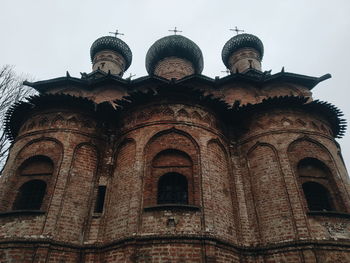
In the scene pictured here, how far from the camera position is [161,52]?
17.9m

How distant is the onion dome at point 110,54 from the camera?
1900 cm

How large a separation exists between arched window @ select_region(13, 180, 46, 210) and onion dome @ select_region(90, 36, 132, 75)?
10325 millimetres

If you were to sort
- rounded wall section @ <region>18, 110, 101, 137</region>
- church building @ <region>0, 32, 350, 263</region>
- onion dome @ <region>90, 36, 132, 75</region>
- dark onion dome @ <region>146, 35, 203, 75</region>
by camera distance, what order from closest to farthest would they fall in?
church building @ <region>0, 32, 350, 263</region> < rounded wall section @ <region>18, 110, 101, 137</region> < dark onion dome @ <region>146, 35, 203, 75</region> < onion dome @ <region>90, 36, 132, 75</region>

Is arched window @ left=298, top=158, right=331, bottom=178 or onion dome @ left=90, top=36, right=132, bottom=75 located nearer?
arched window @ left=298, top=158, right=331, bottom=178

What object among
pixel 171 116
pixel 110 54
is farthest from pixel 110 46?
pixel 171 116

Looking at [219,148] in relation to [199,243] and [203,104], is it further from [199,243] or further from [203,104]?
[199,243]

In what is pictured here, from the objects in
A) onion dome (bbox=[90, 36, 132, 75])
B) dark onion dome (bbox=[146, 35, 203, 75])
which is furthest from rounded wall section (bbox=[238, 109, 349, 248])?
onion dome (bbox=[90, 36, 132, 75])

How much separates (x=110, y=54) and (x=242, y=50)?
26.3ft

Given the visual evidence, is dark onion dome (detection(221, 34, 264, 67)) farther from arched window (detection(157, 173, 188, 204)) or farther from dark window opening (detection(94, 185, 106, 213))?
dark window opening (detection(94, 185, 106, 213))

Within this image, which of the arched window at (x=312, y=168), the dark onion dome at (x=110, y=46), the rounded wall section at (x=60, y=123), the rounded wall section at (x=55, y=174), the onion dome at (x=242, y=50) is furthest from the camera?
the dark onion dome at (x=110, y=46)

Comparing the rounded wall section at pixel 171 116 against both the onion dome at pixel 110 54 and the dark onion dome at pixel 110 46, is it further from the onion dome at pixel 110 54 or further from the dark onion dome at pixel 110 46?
the dark onion dome at pixel 110 46

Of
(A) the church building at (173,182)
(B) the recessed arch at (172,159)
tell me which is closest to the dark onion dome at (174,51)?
(A) the church building at (173,182)

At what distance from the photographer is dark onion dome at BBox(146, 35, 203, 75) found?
1773 cm

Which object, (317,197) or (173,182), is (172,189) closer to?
(173,182)
